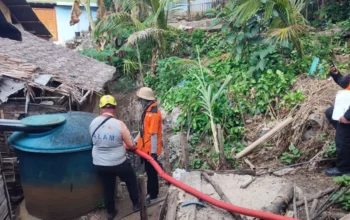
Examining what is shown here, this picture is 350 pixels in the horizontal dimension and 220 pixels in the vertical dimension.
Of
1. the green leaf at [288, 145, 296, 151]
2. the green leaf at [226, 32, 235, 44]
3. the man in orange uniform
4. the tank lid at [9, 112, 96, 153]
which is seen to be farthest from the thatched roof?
the green leaf at [288, 145, 296, 151]

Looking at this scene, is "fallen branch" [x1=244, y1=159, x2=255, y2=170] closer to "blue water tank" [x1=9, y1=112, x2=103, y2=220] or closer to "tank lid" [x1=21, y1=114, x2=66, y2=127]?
"blue water tank" [x1=9, y1=112, x2=103, y2=220]

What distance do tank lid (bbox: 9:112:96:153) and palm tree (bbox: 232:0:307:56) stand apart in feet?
12.4

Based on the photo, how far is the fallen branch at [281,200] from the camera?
12.4ft

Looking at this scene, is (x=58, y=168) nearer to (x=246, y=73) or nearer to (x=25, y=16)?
(x=246, y=73)

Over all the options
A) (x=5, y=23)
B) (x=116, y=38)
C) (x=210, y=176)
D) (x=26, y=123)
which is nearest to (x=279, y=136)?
(x=210, y=176)

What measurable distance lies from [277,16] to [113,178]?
5.02 m

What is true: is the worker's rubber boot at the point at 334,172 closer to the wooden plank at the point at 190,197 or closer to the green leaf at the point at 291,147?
the green leaf at the point at 291,147

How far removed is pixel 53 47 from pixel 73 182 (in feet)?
20.1

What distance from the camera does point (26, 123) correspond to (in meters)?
5.15

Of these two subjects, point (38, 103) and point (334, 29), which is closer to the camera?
point (38, 103)

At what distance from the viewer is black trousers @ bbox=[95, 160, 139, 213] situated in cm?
498

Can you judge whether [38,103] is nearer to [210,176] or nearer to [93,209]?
[93,209]

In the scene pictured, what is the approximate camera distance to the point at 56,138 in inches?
206

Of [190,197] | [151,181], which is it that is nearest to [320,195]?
[190,197]
